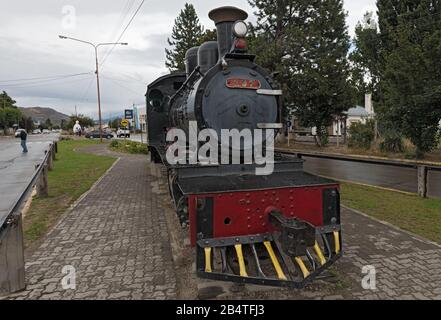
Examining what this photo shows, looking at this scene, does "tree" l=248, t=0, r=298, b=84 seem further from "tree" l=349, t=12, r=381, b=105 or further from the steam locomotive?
the steam locomotive

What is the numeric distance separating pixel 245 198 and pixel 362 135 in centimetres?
1840

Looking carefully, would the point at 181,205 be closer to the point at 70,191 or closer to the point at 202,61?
the point at 202,61

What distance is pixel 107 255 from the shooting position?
4.64 metres

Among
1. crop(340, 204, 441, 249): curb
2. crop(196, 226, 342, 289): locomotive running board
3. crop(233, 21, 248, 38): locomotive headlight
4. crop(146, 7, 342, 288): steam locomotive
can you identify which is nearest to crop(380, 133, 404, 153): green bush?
crop(340, 204, 441, 249): curb

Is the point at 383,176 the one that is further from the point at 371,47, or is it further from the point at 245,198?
the point at 371,47

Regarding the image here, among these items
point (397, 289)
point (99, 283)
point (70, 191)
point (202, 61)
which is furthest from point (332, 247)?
point (70, 191)

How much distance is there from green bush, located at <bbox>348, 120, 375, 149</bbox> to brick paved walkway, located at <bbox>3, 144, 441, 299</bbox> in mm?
14679

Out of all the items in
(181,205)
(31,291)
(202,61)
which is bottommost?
(31,291)

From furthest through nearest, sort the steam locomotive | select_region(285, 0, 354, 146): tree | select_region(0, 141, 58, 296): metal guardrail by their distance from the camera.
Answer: select_region(285, 0, 354, 146): tree → select_region(0, 141, 58, 296): metal guardrail → the steam locomotive

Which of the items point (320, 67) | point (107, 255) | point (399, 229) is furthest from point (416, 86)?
point (107, 255)

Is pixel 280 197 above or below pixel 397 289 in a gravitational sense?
above

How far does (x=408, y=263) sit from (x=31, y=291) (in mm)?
4444

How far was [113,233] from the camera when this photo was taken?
18.3ft

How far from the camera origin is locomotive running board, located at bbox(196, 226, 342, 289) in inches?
126
